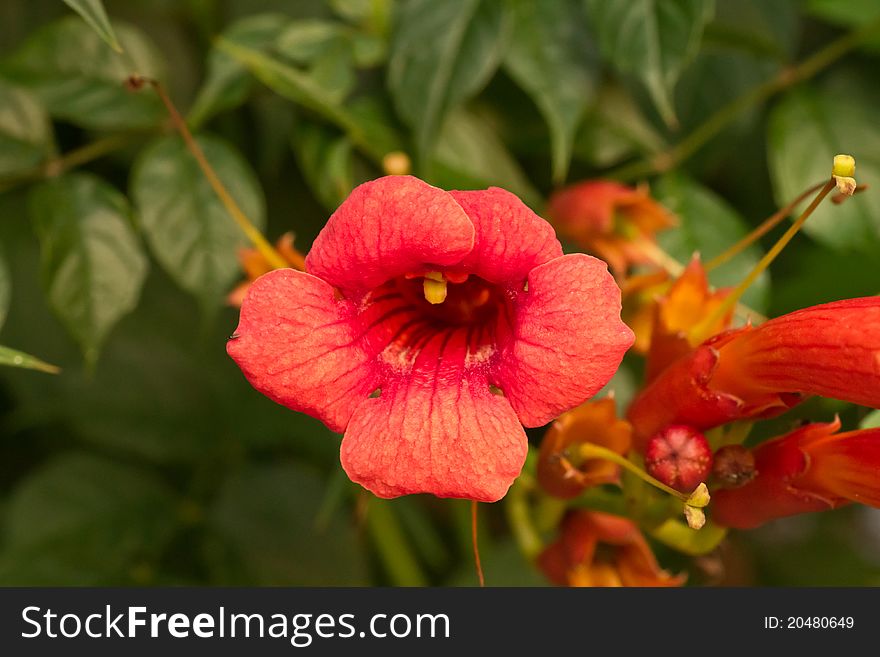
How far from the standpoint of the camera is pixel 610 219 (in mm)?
1763

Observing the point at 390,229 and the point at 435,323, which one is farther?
the point at 435,323

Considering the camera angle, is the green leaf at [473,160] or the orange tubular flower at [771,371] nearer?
the orange tubular flower at [771,371]

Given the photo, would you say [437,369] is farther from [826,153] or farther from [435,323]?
[826,153]

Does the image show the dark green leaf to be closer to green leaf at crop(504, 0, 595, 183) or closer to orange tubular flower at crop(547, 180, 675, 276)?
green leaf at crop(504, 0, 595, 183)

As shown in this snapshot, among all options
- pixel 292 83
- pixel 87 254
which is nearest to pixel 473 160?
pixel 292 83

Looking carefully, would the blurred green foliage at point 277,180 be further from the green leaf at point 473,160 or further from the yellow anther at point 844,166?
the yellow anther at point 844,166

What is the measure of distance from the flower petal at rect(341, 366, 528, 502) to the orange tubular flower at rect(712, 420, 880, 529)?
0.40m

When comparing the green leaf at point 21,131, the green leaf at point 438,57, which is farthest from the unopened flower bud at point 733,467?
the green leaf at point 21,131

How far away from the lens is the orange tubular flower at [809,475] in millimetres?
1221

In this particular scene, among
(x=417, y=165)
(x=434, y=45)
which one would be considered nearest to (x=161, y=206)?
(x=417, y=165)

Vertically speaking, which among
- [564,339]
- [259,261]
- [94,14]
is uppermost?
[94,14]

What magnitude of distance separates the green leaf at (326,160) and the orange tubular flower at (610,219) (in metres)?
0.43

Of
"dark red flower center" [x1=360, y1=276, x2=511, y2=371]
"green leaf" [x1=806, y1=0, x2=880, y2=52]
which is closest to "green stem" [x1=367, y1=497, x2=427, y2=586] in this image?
"dark red flower center" [x1=360, y1=276, x2=511, y2=371]

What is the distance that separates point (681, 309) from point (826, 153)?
2.30 feet
